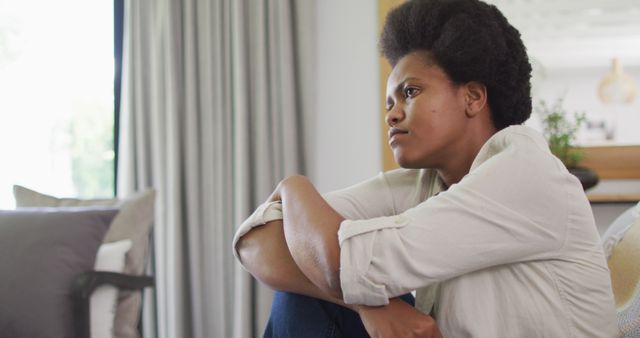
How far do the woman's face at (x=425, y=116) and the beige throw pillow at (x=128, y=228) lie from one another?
1.09 metres

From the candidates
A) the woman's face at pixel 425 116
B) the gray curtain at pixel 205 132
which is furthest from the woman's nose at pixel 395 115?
the gray curtain at pixel 205 132

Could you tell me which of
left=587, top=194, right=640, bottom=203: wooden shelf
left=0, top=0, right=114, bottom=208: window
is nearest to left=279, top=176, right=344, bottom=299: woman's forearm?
left=587, top=194, right=640, bottom=203: wooden shelf

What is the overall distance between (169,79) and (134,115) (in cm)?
24

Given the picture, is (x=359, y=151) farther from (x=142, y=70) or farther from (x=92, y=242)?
(x=92, y=242)

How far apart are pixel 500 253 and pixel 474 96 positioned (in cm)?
36

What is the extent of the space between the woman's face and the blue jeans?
0.31 metres

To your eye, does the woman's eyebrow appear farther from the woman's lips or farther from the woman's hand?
the woman's hand

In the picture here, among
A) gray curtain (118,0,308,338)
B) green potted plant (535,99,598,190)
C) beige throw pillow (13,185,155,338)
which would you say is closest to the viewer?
beige throw pillow (13,185,155,338)

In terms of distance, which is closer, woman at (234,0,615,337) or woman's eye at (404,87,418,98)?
woman at (234,0,615,337)

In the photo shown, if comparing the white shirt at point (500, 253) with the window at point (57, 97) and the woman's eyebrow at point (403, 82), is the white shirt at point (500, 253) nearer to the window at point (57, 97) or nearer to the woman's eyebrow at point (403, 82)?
the woman's eyebrow at point (403, 82)

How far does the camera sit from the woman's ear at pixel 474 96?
1.08 m

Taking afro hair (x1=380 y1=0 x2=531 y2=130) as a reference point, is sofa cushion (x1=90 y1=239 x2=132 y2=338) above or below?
below

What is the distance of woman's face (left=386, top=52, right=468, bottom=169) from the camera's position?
105 centimetres

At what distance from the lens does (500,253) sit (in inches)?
33.5
